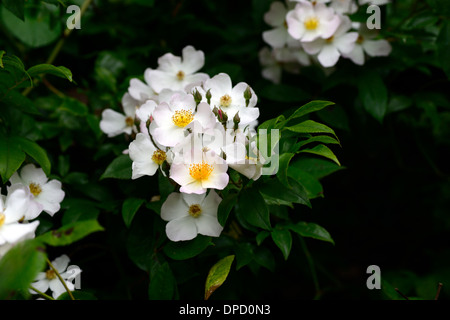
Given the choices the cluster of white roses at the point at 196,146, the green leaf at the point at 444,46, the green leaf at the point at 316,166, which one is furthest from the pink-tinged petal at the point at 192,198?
the green leaf at the point at 444,46

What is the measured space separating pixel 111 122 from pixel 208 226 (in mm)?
517

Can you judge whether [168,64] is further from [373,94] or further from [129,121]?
[373,94]

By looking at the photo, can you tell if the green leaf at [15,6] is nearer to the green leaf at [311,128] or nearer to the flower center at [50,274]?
the flower center at [50,274]

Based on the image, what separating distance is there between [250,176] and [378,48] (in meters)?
0.81

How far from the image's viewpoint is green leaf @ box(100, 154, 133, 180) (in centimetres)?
128

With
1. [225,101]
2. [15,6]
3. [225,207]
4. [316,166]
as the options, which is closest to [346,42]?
[316,166]

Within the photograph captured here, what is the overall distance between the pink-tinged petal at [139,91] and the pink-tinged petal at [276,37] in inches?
19.1

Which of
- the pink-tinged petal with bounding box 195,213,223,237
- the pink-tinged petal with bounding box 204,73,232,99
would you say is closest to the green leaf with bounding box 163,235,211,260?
the pink-tinged petal with bounding box 195,213,223,237

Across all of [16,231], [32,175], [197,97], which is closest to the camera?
[16,231]

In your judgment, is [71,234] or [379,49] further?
[379,49]

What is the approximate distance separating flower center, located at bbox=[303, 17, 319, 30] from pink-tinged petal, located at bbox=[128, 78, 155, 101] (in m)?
0.53

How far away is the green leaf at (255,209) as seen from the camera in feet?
3.64

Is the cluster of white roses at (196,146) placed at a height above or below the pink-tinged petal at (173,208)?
above

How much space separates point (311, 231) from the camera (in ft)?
4.16
